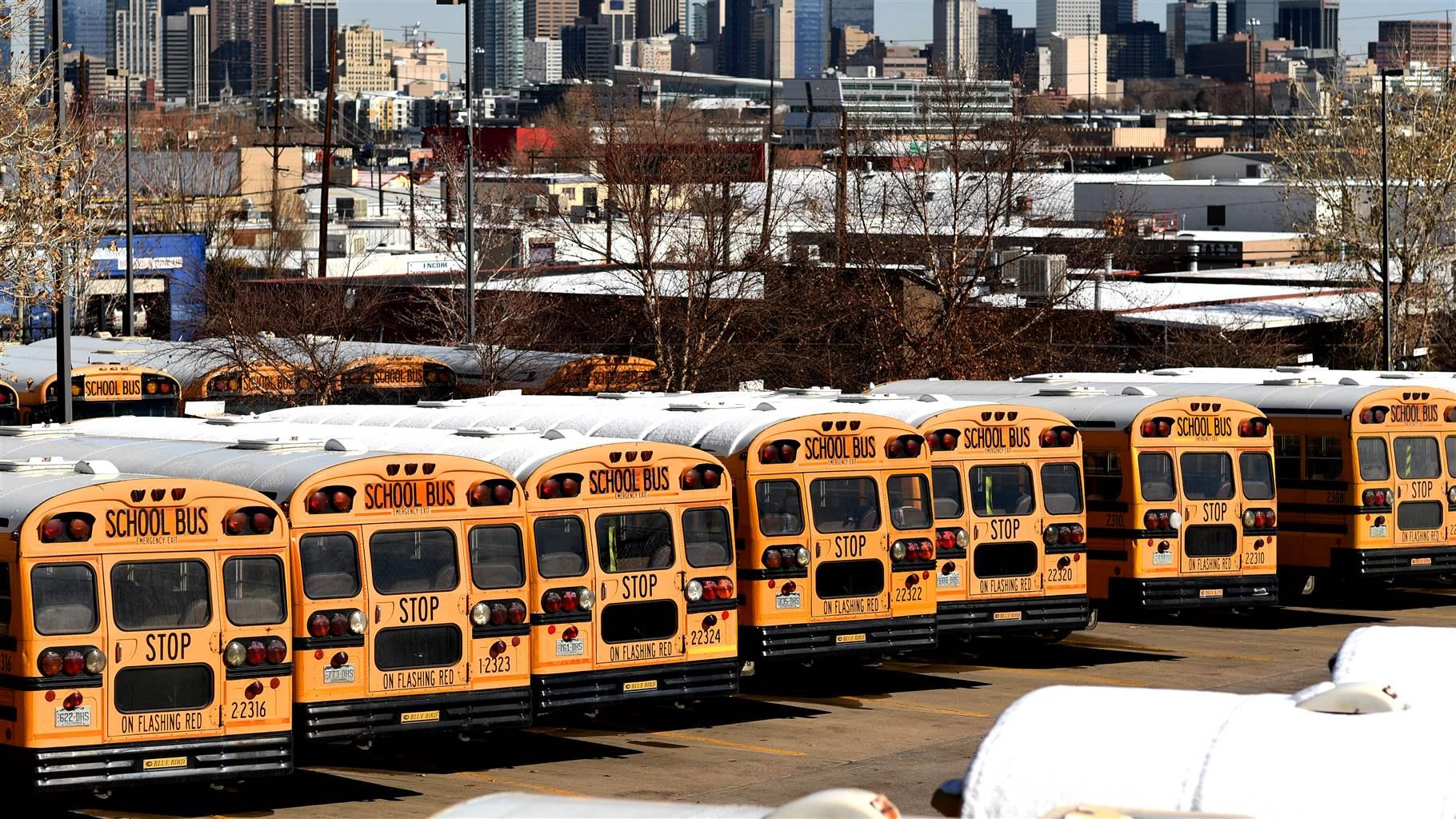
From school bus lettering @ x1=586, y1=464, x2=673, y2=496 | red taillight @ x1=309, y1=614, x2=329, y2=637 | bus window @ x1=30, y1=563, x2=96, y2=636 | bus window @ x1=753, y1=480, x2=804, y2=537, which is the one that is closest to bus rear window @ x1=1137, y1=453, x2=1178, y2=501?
bus window @ x1=753, y1=480, x2=804, y2=537

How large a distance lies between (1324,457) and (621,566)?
9.28m

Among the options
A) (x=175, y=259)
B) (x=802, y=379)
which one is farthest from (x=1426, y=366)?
(x=175, y=259)

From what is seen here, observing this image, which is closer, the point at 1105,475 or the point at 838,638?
the point at 838,638

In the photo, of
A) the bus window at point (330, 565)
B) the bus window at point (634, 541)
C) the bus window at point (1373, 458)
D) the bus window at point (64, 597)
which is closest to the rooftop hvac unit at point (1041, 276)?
the bus window at point (1373, 458)

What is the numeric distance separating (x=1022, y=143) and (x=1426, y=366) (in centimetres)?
1230

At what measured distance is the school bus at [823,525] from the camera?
15648 millimetres

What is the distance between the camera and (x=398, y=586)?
13.2 m

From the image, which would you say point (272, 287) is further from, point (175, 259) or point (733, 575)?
point (733, 575)

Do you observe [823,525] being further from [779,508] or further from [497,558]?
[497,558]

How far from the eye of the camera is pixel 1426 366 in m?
42.9

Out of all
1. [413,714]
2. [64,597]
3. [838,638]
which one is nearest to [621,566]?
[413,714]

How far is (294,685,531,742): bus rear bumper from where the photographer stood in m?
12.8

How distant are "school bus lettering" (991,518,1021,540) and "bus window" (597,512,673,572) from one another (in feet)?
12.6

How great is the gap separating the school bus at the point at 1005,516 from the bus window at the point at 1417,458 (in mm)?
4758
